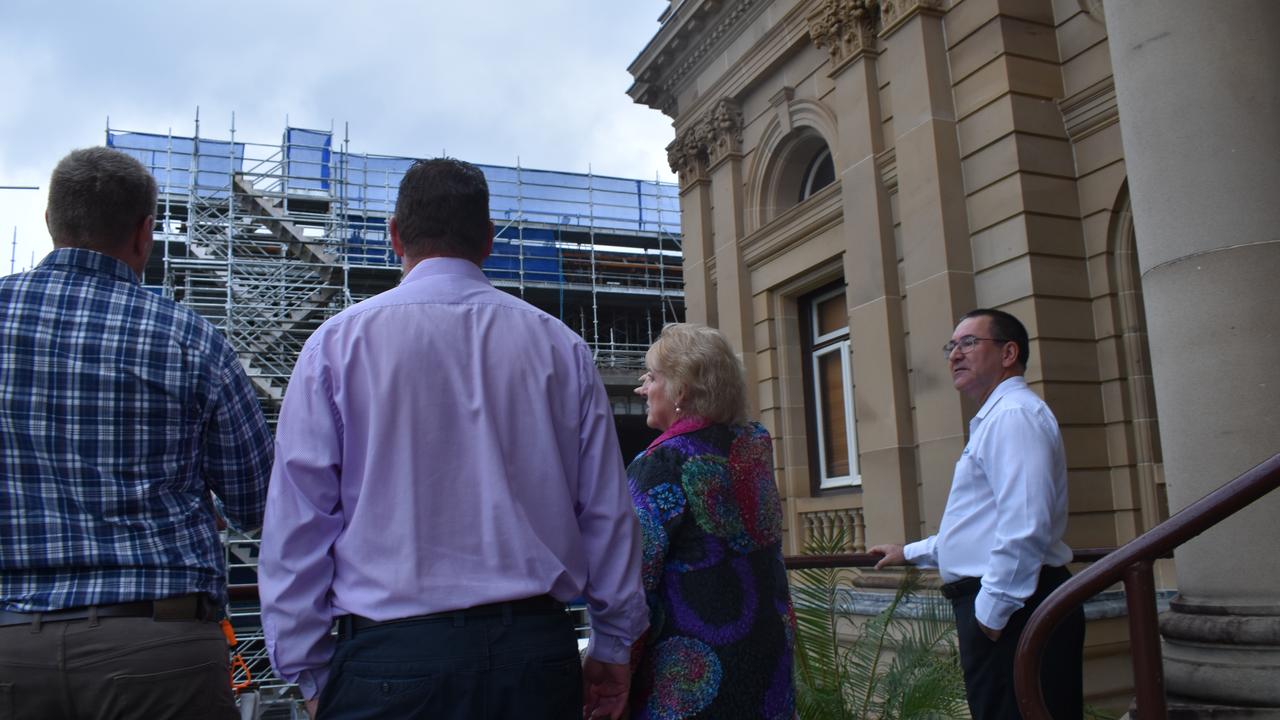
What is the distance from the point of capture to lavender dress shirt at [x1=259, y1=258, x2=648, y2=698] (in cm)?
215

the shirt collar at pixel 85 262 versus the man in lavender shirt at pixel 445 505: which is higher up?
the shirt collar at pixel 85 262

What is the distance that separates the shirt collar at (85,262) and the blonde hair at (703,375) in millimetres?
1473

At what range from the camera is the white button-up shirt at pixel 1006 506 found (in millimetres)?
3436

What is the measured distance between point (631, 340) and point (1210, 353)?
36.2 metres

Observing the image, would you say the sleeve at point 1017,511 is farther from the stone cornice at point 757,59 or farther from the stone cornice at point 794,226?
the stone cornice at point 757,59

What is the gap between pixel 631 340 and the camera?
40.6 m

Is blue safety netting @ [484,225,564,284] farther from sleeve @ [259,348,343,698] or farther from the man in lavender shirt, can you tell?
sleeve @ [259,348,343,698]

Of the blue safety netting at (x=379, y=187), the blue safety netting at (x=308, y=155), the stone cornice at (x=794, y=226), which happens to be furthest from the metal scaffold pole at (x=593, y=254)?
the stone cornice at (x=794, y=226)

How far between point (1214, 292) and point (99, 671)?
4543mm

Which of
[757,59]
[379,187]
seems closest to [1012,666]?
[757,59]

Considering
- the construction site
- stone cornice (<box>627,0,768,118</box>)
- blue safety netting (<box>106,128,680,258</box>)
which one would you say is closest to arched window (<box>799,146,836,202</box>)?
stone cornice (<box>627,0,768,118</box>)

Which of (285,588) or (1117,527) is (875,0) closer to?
(1117,527)

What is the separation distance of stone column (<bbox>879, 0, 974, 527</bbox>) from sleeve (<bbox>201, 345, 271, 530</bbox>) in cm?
784

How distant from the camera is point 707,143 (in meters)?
15.0
